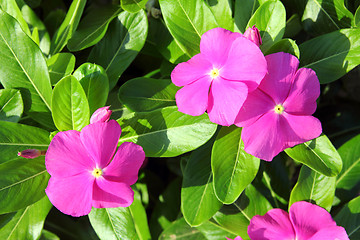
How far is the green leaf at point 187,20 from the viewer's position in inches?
50.0

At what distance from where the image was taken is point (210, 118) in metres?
1.07

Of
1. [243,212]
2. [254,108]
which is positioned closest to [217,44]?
[254,108]

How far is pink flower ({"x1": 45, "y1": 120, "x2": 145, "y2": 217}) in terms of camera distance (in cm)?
106

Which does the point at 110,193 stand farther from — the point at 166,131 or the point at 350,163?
the point at 350,163

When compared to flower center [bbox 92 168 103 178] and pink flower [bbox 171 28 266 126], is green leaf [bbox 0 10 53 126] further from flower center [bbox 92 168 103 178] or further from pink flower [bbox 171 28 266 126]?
pink flower [bbox 171 28 266 126]

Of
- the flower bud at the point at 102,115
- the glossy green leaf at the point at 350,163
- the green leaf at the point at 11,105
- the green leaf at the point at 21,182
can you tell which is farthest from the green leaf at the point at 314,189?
the green leaf at the point at 11,105

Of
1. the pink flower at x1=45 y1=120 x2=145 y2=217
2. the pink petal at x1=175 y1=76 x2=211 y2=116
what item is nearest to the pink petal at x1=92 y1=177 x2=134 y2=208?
the pink flower at x1=45 y1=120 x2=145 y2=217

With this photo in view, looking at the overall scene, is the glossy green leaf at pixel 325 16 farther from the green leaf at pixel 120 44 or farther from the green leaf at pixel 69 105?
the green leaf at pixel 69 105

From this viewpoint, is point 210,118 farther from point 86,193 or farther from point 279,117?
point 86,193

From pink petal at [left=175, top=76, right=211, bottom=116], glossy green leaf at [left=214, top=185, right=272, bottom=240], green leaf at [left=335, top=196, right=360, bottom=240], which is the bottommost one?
green leaf at [left=335, top=196, right=360, bottom=240]

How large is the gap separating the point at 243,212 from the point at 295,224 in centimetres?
25

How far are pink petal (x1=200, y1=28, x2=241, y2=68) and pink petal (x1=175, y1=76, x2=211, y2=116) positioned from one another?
0.06 m

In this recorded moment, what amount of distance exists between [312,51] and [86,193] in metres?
0.87

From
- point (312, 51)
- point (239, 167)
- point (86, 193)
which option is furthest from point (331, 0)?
point (86, 193)
